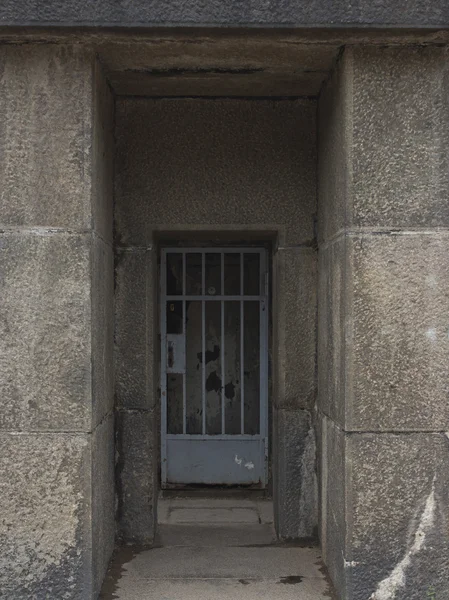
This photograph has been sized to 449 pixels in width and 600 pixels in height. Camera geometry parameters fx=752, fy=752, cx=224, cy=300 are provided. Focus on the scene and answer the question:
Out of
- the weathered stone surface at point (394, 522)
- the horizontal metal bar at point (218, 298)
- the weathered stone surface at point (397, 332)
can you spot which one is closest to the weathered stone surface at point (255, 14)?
the weathered stone surface at point (397, 332)

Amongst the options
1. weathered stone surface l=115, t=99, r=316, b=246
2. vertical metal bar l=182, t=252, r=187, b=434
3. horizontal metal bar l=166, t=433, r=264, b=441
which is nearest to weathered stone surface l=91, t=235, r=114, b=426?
weathered stone surface l=115, t=99, r=316, b=246

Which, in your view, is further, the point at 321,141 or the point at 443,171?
the point at 321,141

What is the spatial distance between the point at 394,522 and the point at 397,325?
97cm

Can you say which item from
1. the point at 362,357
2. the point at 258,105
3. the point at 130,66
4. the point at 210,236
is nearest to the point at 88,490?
the point at 362,357

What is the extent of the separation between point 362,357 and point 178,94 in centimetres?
213

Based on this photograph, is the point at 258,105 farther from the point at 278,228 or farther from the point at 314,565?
the point at 314,565

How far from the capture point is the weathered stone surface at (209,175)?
4.75 m

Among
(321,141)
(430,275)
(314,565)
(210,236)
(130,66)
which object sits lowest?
(314,565)

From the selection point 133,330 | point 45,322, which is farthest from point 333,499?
point 45,322

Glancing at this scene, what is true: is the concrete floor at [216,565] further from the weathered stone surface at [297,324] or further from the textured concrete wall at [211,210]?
the weathered stone surface at [297,324]

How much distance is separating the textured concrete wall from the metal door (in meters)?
1.42

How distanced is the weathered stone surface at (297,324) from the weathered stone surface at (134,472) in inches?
35.5

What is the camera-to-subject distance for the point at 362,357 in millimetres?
3717

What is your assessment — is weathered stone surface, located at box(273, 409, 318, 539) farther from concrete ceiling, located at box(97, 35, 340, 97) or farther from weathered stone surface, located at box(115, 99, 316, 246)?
concrete ceiling, located at box(97, 35, 340, 97)
